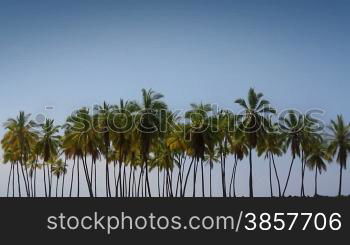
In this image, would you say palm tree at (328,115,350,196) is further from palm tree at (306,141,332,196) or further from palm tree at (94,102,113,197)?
palm tree at (94,102,113,197)

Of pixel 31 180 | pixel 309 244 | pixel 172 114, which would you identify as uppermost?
pixel 172 114

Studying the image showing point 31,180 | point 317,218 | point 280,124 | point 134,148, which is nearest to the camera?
point 317,218

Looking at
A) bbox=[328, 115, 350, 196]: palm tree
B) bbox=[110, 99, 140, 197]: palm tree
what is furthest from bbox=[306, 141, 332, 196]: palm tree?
bbox=[110, 99, 140, 197]: palm tree

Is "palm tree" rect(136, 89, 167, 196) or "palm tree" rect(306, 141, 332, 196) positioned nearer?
"palm tree" rect(136, 89, 167, 196)

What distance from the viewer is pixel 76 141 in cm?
6862

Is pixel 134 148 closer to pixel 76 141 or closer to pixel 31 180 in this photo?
pixel 76 141

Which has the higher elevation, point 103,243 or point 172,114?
point 172,114

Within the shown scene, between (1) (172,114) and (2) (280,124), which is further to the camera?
Result: (2) (280,124)

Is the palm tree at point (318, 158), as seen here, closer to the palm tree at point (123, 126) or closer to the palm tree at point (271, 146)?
the palm tree at point (271, 146)

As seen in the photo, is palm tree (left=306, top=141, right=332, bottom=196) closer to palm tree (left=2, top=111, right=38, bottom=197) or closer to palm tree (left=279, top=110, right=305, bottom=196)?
palm tree (left=279, top=110, right=305, bottom=196)

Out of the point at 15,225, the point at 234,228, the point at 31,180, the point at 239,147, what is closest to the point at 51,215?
the point at 15,225

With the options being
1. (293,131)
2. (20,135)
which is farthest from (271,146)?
(20,135)

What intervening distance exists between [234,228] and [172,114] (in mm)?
42562

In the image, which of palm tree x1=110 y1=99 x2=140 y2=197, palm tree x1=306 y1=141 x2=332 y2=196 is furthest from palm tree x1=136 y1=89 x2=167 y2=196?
palm tree x1=306 y1=141 x2=332 y2=196
